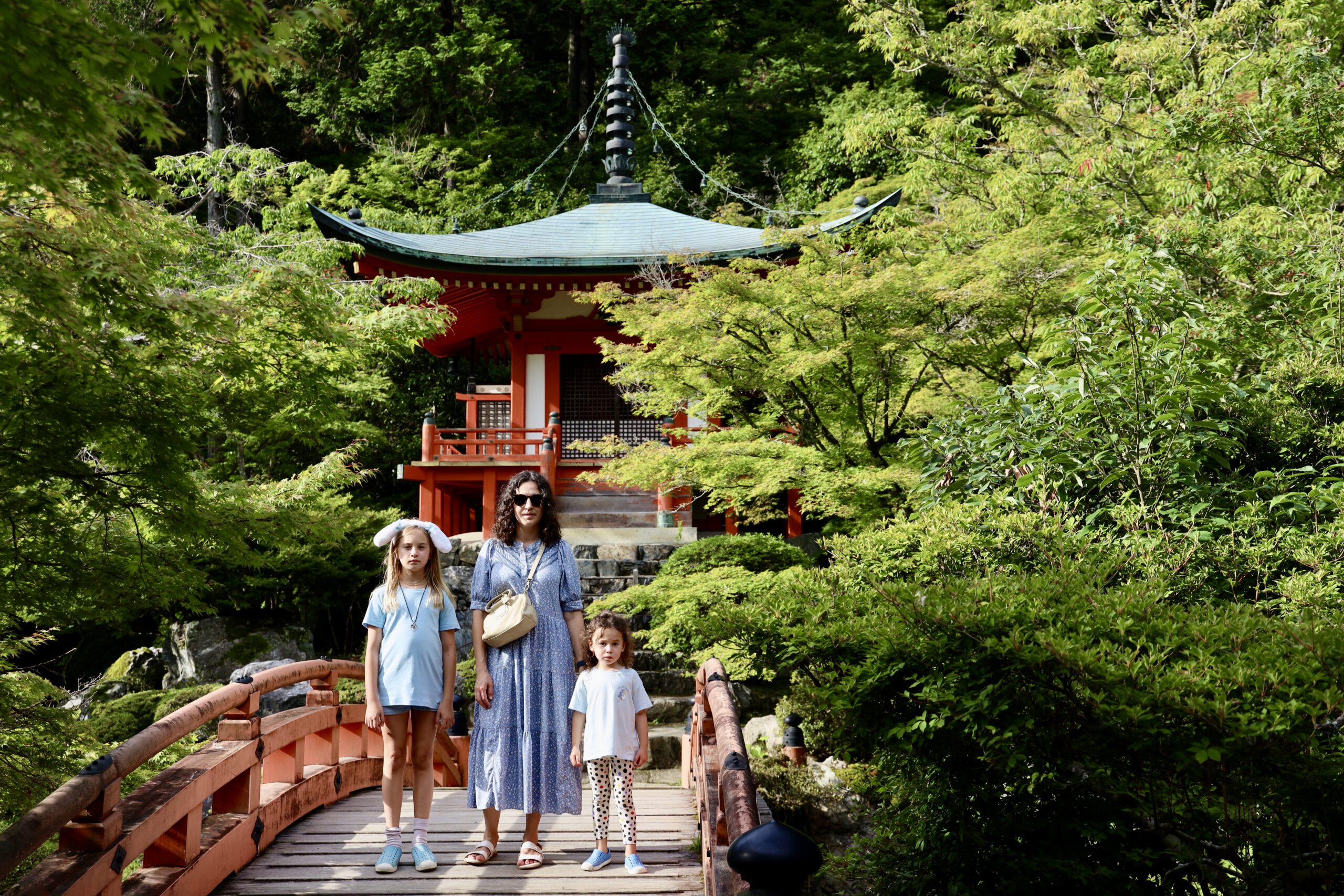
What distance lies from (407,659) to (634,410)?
6460 mm

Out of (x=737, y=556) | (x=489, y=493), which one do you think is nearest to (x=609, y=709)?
(x=737, y=556)

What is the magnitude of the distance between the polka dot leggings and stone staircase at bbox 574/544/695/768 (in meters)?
2.63

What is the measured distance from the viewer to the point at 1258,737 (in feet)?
7.56

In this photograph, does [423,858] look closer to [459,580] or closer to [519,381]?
[459,580]

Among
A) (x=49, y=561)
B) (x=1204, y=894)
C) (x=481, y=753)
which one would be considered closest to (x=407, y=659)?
(x=481, y=753)

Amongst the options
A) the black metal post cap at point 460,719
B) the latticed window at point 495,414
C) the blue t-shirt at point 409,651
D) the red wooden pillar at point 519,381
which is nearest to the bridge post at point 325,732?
the blue t-shirt at point 409,651

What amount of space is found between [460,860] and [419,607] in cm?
101

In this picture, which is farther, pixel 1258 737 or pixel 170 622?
pixel 170 622

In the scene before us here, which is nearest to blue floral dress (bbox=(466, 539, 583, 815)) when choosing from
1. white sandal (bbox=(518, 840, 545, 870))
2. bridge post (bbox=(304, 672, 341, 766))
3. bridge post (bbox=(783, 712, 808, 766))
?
white sandal (bbox=(518, 840, 545, 870))

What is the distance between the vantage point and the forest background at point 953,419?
2516 mm

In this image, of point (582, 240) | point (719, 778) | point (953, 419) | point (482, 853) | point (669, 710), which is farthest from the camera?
point (582, 240)

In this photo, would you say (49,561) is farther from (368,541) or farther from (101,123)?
(368,541)

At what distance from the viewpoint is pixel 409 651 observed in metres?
3.98

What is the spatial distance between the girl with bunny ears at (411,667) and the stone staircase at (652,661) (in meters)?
2.75
